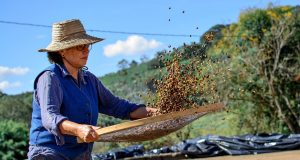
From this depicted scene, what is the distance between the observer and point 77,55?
2.68m

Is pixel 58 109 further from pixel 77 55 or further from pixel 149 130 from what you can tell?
pixel 149 130

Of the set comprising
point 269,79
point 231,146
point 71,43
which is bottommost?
point 231,146

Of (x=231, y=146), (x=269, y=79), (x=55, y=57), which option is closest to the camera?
(x=55, y=57)

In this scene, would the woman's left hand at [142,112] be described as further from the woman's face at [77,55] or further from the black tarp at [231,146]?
the black tarp at [231,146]

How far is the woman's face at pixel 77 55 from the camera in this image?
2.67 m

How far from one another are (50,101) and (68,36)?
360 mm

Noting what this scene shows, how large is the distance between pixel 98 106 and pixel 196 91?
498 mm

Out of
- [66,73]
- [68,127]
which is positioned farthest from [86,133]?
[66,73]

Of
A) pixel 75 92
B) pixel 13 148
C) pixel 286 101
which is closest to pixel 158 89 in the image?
pixel 75 92

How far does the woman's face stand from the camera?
267 centimetres

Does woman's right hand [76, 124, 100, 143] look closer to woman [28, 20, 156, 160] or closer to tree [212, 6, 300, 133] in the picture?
woman [28, 20, 156, 160]

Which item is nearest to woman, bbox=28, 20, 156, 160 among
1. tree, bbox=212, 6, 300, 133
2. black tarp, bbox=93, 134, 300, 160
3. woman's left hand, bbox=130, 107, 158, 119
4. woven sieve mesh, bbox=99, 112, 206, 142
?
woven sieve mesh, bbox=99, 112, 206, 142

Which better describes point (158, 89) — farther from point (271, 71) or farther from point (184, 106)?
point (271, 71)

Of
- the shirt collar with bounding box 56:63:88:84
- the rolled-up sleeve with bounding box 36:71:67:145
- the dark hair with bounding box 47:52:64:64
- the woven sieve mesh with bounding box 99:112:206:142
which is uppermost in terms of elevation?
the dark hair with bounding box 47:52:64:64
